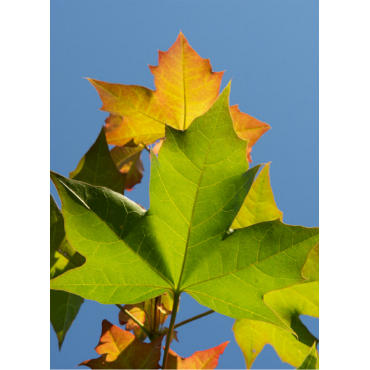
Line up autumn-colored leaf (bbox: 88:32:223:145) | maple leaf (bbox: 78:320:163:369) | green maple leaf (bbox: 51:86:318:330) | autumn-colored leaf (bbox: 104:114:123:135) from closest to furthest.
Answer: green maple leaf (bbox: 51:86:318:330) < maple leaf (bbox: 78:320:163:369) < autumn-colored leaf (bbox: 88:32:223:145) < autumn-colored leaf (bbox: 104:114:123:135)

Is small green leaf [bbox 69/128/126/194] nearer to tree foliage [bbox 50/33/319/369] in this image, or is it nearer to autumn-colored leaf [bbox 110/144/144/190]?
tree foliage [bbox 50/33/319/369]

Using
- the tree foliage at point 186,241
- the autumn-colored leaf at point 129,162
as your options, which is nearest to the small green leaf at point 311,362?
the tree foliage at point 186,241

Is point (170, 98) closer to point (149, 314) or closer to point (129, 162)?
point (129, 162)

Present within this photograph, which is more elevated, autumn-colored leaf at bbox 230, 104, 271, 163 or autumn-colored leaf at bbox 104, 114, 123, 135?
autumn-colored leaf at bbox 104, 114, 123, 135

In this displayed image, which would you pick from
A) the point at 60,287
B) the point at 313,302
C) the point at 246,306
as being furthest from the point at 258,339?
the point at 60,287

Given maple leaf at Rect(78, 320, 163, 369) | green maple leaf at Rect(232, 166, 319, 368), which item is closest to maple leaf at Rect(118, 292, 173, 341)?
maple leaf at Rect(78, 320, 163, 369)

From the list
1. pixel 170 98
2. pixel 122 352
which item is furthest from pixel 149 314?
pixel 170 98
